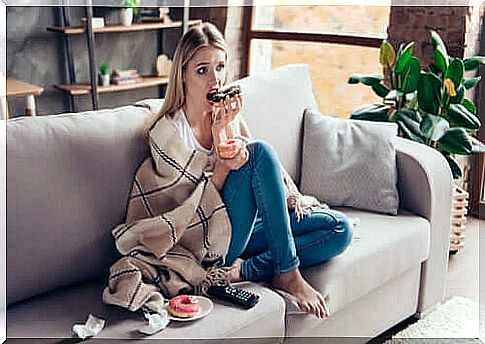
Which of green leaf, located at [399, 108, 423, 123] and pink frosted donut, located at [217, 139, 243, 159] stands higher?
pink frosted donut, located at [217, 139, 243, 159]

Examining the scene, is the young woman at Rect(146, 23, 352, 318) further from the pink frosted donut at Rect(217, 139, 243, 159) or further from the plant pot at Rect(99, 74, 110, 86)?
the plant pot at Rect(99, 74, 110, 86)

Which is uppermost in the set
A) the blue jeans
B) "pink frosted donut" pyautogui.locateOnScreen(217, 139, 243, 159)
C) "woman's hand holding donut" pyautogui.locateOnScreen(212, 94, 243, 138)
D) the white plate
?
"woman's hand holding donut" pyautogui.locateOnScreen(212, 94, 243, 138)

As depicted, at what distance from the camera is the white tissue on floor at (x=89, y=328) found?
1.85 meters

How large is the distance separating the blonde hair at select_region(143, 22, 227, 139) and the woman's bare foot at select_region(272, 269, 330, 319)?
23.1 inches

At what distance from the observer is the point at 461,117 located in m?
3.17

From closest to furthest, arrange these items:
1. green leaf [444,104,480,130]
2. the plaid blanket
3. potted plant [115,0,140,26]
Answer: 1. the plaid blanket
2. green leaf [444,104,480,130]
3. potted plant [115,0,140,26]

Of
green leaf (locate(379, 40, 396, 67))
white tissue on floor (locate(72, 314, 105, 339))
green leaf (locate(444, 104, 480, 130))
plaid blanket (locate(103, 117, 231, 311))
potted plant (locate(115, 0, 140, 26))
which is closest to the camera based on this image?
white tissue on floor (locate(72, 314, 105, 339))

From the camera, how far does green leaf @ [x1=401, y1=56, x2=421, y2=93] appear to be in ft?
10.5

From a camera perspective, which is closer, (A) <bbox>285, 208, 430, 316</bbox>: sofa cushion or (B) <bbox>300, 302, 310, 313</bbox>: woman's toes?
(B) <bbox>300, 302, 310, 313</bbox>: woman's toes

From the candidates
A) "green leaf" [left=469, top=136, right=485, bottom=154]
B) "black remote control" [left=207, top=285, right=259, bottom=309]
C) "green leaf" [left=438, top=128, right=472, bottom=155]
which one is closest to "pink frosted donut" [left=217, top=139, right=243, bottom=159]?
"black remote control" [left=207, top=285, right=259, bottom=309]

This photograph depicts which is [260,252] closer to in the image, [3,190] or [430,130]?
[3,190]

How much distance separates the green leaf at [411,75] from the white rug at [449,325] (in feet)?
2.99

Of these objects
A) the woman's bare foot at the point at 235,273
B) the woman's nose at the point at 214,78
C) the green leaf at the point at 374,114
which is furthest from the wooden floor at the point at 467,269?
the woman's nose at the point at 214,78

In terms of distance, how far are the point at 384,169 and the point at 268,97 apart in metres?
0.50
